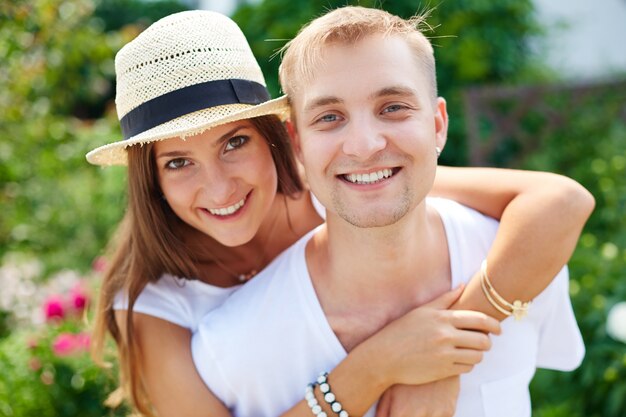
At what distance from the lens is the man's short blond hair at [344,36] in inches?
86.5

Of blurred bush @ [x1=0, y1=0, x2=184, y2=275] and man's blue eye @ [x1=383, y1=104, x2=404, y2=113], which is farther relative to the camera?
blurred bush @ [x1=0, y1=0, x2=184, y2=275]

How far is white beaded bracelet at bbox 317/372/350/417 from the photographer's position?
2.29m

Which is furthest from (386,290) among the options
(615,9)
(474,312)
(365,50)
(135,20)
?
(135,20)

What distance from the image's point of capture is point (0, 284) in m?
4.90

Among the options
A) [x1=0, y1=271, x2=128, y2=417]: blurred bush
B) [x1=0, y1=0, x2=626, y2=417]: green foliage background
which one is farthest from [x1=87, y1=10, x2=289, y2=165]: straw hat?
[x1=0, y1=0, x2=626, y2=417]: green foliage background

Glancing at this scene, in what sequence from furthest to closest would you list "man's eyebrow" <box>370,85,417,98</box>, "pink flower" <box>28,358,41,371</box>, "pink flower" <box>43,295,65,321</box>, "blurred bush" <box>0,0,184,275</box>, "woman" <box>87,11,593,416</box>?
1. "blurred bush" <box>0,0,184,275</box>
2. "pink flower" <box>43,295,65,321</box>
3. "pink flower" <box>28,358,41,371</box>
4. "woman" <box>87,11,593,416</box>
5. "man's eyebrow" <box>370,85,417,98</box>

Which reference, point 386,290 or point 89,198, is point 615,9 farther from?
point 386,290

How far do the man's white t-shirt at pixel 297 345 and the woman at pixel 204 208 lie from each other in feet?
0.31

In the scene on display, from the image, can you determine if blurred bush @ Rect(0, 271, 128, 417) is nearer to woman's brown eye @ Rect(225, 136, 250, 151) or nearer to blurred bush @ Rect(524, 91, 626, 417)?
woman's brown eye @ Rect(225, 136, 250, 151)

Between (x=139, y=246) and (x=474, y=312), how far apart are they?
47.6 inches

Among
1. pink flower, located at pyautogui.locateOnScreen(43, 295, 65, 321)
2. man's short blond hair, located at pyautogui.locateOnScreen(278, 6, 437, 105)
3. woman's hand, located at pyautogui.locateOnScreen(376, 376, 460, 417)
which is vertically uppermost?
man's short blond hair, located at pyautogui.locateOnScreen(278, 6, 437, 105)

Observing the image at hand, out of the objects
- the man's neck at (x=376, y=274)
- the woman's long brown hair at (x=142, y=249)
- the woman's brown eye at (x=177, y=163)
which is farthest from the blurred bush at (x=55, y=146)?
the man's neck at (x=376, y=274)

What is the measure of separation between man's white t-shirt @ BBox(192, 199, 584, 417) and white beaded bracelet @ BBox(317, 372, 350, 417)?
0.10 metres

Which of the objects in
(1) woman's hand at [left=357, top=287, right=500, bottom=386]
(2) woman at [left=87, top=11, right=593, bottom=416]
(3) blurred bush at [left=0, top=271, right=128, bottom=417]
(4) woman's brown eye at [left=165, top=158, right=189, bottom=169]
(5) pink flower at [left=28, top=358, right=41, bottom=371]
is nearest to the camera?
(1) woman's hand at [left=357, top=287, right=500, bottom=386]
